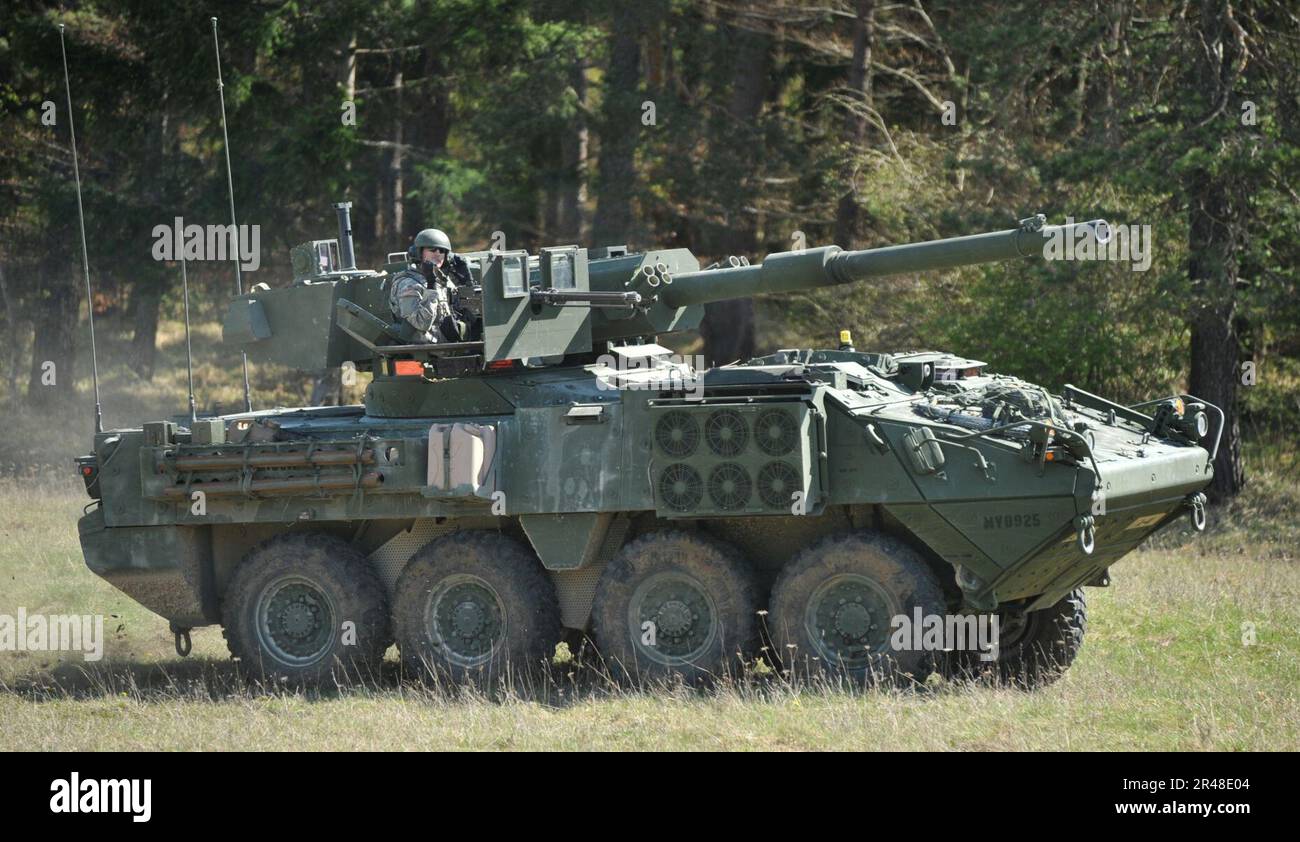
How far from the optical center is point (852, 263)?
461 inches

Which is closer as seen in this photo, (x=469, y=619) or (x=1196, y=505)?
(x=1196, y=505)

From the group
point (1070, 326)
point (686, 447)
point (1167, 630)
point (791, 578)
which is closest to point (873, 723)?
point (791, 578)

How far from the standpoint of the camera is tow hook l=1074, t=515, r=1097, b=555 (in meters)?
10.5

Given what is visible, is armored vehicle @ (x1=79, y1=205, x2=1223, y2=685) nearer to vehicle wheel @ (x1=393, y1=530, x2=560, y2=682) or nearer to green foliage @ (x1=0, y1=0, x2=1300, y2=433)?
vehicle wheel @ (x1=393, y1=530, x2=560, y2=682)

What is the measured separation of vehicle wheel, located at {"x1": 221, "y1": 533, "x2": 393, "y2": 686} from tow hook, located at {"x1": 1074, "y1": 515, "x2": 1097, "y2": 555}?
16.7ft

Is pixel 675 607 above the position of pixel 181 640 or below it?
above

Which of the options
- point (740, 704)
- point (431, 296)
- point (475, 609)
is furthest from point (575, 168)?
point (740, 704)

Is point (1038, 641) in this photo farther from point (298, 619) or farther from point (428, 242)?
point (298, 619)

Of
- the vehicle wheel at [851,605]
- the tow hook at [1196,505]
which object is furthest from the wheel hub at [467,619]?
the tow hook at [1196,505]

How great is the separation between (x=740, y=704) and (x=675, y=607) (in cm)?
125

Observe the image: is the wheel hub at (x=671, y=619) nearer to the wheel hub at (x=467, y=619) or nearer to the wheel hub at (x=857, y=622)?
the wheel hub at (x=857, y=622)

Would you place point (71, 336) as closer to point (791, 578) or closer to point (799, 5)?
point (799, 5)

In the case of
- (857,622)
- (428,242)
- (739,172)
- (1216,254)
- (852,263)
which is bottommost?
(857,622)

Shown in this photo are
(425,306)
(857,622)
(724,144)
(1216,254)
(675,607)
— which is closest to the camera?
(857,622)
